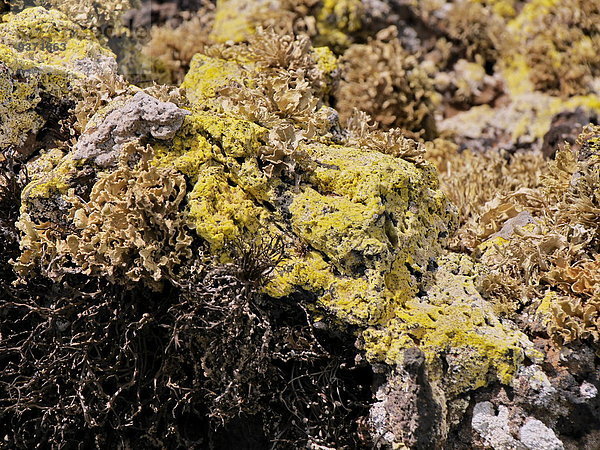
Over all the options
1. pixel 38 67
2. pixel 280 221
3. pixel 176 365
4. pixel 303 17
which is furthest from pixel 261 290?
pixel 303 17

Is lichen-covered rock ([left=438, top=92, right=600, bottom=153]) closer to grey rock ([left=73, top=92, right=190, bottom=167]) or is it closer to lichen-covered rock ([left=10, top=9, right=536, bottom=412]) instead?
lichen-covered rock ([left=10, top=9, right=536, bottom=412])

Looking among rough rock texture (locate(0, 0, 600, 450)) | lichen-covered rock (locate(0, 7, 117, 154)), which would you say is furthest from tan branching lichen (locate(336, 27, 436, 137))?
lichen-covered rock (locate(0, 7, 117, 154))

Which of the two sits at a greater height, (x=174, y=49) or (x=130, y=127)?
(x=130, y=127)

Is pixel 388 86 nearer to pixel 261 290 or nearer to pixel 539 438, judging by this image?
pixel 261 290

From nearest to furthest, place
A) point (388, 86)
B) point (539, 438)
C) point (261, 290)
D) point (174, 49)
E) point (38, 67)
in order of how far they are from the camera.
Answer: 1. point (539, 438)
2. point (261, 290)
3. point (38, 67)
4. point (388, 86)
5. point (174, 49)

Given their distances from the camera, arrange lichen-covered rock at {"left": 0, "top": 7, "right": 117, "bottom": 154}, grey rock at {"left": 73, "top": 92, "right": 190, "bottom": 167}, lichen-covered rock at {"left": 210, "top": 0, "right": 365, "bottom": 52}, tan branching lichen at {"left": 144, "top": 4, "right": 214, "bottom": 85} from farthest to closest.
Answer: lichen-covered rock at {"left": 210, "top": 0, "right": 365, "bottom": 52} < tan branching lichen at {"left": 144, "top": 4, "right": 214, "bottom": 85} < lichen-covered rock at {"left": 0, "top": 7, "right": 117, "bottom": 154} < grey rock at {"left": 73, "top": 92, "right": 190, "bottom": 167}

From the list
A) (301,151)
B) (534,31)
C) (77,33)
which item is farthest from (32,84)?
(534,31)

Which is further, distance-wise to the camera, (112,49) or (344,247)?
(112,49)

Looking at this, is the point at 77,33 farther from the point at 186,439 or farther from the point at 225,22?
the point at 186,439

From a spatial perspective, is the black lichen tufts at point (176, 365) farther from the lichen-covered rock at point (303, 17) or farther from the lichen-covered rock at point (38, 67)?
Answer: the lichen-covered rock at point (303, 17)
